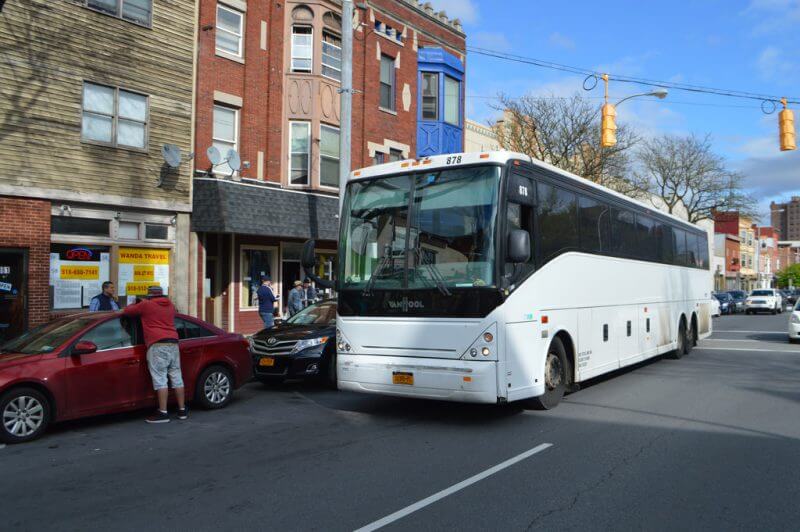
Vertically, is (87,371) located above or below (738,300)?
below

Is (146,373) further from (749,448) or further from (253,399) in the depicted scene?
(749,448)

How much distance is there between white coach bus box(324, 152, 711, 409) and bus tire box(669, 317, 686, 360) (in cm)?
651

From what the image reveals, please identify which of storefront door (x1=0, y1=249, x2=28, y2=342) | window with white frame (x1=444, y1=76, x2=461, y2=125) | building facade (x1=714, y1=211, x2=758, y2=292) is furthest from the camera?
building facade (x1=714, y1=211, x2=758, y2=292)

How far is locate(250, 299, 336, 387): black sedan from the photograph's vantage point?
11.1 m

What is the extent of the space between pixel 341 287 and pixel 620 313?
561cm

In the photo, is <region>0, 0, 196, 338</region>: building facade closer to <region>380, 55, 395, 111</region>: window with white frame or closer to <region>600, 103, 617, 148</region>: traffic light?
<region>380, 55, 395, 111</region>: window with white frame

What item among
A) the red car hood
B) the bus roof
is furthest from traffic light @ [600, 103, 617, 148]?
the red car hood

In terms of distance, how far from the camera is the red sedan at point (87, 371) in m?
7.63

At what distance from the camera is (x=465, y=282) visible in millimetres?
7973

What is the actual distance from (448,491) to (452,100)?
22.5m

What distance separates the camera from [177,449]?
24.4 feet

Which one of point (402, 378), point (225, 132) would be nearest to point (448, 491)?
point (402, 378)

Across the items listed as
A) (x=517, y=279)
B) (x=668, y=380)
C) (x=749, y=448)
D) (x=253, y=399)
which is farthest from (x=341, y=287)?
(x=668, y=380)

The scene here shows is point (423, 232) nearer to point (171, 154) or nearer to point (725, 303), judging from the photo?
point (171, 154)
